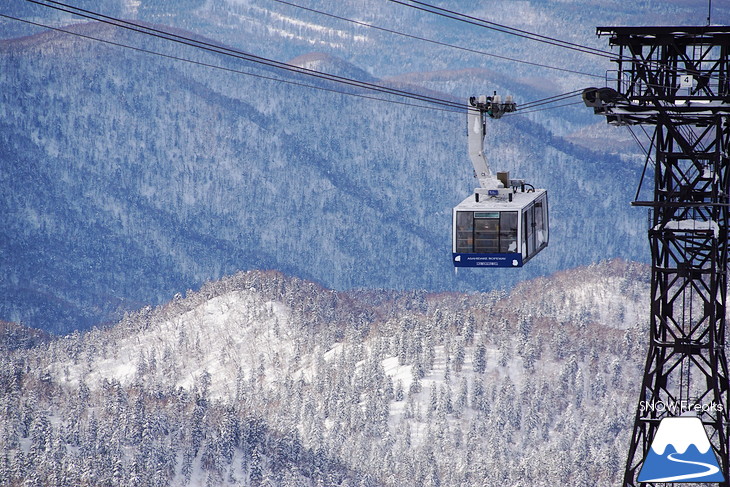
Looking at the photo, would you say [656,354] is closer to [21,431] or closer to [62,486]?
[62,486]

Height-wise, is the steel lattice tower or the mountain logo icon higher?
the steel lattice tower

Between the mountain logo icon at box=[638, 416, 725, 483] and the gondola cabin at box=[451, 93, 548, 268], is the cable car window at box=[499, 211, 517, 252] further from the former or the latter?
the mountain logo icon at box=[638, 416, 725, 483]

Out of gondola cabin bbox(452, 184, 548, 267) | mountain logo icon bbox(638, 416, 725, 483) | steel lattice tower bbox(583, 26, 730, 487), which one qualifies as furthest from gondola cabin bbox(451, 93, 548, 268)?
mountain logo icon bbox(638, 416, 725, 483)

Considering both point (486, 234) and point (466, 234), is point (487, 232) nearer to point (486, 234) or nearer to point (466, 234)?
point (486, 234)

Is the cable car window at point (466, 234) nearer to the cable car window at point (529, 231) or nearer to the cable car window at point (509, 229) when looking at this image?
the cable car window at point (509, 229)

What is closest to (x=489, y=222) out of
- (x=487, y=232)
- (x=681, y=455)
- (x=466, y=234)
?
(x=487, y=232)
